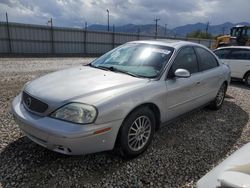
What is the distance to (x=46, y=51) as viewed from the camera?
2147 cm

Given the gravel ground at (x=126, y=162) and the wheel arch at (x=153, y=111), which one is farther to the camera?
the wheel arch at (x=153, y=111)

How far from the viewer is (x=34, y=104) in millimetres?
2795

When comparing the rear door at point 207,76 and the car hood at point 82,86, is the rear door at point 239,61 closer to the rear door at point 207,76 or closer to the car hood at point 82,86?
the rear door at point 207,76

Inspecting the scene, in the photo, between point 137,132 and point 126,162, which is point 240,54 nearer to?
point 137,132

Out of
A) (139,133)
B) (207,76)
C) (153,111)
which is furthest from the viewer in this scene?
(207,76)

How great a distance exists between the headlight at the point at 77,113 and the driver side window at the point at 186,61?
149 cm

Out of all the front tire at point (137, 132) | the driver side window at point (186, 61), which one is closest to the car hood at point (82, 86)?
the front tire at point (137, 132)

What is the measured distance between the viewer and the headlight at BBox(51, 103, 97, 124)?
2.52 m

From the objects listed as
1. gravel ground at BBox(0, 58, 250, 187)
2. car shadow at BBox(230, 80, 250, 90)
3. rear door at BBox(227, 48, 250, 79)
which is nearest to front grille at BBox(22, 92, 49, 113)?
gravel ground at BBox(0, 58, 250, 187)

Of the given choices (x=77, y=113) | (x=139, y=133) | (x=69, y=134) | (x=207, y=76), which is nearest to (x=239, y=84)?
(x=207, y=76)

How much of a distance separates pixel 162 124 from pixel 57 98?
65.2 inches

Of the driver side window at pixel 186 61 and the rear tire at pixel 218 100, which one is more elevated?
the driver side window at pixel 186 61

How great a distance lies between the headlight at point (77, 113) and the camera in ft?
8.25

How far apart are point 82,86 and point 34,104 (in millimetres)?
604
